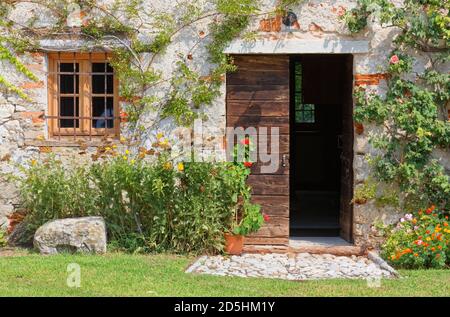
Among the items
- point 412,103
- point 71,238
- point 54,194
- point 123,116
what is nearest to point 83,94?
point 123,116

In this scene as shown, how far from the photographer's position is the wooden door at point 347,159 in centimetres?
895

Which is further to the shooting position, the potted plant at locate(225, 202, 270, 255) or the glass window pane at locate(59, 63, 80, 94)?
the glass window pane at locate(59, 63, 80, 94)

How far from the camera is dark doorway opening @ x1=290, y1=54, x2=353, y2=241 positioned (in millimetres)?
9266

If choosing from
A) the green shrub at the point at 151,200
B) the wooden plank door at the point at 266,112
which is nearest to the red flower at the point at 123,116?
the green shrub at the point at 151,200

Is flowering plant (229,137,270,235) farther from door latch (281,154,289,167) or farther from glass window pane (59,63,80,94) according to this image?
glass window pane (59,63,80,94)

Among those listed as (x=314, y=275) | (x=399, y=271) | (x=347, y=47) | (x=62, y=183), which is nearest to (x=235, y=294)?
(x=314, y=275)

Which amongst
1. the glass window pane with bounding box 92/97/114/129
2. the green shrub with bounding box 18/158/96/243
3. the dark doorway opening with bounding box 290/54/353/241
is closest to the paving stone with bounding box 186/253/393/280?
the dark doorway opening with bounding box 290/54/353/241

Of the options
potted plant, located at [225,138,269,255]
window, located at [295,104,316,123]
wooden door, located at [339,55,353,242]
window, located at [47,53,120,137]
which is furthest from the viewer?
window, located at [295,104,316,123]

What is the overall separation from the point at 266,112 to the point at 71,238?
2.84m

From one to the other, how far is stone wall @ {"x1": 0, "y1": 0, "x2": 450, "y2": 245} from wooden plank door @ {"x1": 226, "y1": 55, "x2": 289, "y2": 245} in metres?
0.21

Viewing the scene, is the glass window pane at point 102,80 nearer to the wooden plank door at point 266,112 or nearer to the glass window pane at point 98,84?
the glass window pane at point 98,84

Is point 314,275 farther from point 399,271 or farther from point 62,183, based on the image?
point 62,183

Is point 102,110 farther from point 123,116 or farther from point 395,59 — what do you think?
point 395,59

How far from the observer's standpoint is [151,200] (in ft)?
27.1
